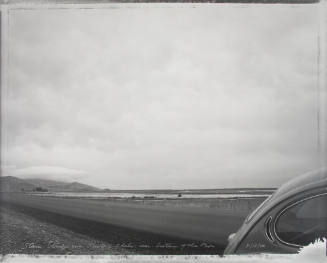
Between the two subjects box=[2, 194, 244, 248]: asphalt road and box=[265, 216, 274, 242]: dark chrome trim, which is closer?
box=[265, 216, 274, 242]: dark chrome trim

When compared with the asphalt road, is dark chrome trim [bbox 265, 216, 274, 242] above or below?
above

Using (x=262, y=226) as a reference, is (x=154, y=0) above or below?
above

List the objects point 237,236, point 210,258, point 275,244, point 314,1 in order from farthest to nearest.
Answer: point 314,1
point 210,258
point 237,236
point 275,244

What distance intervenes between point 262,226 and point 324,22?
1.73 m

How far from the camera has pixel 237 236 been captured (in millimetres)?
A: 2283

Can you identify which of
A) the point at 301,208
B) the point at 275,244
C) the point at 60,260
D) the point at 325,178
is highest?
the point at 325,178

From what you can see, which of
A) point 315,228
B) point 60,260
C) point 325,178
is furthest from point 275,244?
point 60,260

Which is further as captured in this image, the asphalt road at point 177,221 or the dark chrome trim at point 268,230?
the asphalt road at point 177,221

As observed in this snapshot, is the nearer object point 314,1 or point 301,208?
point 301,208

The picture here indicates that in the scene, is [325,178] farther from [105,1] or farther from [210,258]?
[105,1]

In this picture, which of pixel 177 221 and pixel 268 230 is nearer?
pixel 268 230

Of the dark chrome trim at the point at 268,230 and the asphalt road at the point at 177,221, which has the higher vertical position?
the dark chrome trim at the point at 268,230

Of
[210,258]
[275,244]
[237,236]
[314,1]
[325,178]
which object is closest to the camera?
[325,178]

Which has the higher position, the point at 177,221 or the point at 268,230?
the point at 268,230
